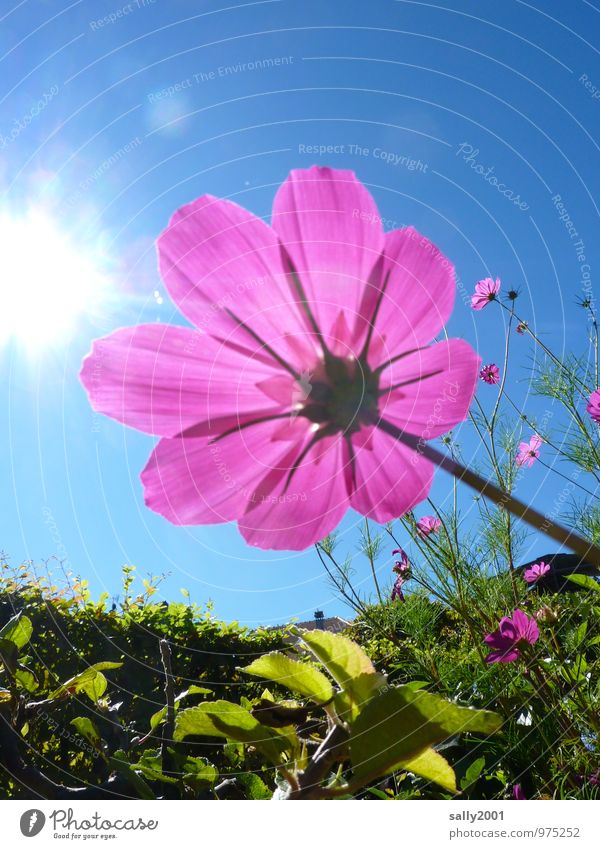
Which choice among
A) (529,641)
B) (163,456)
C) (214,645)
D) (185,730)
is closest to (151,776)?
(185,730)

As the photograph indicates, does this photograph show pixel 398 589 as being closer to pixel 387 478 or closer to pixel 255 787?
pixel 255 787

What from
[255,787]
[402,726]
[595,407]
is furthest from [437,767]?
[595,407]

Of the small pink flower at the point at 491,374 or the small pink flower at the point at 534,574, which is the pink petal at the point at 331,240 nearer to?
the small pink flower at the point at 491,374

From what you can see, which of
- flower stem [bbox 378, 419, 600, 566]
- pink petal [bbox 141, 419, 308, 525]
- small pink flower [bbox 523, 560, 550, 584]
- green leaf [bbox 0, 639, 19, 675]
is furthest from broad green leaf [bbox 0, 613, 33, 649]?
small pink flower [bbox 523, 560, 550, 584]

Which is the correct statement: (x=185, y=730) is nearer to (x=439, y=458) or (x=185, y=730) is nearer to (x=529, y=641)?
(x=439, y=458)

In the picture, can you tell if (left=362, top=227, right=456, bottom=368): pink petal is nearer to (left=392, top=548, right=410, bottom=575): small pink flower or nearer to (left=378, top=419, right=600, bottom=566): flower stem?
(left=378, top=419, right=600, bottom=566): flower stem

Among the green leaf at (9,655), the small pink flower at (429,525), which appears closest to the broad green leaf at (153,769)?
the green leaf at (9,655)
